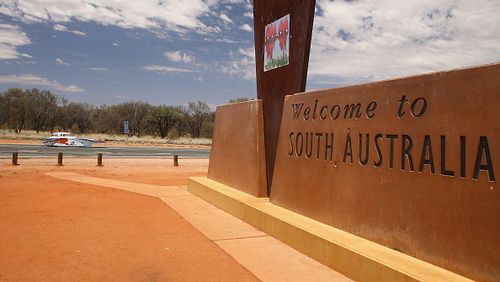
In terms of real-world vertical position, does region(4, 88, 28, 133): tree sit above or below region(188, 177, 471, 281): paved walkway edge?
above

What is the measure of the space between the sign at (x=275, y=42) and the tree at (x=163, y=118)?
63162mm

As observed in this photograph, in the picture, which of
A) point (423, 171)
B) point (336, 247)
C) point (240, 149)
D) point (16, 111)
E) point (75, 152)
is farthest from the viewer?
point (16, 111)

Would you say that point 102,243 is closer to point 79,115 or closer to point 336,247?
point 336,247

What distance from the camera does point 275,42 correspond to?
8922mm

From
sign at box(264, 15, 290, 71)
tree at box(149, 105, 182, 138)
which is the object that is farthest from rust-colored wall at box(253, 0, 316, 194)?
tree at box(149, 105, 182, 138)

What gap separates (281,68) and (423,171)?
4590 mm

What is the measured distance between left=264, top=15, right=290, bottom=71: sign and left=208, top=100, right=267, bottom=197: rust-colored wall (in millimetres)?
911

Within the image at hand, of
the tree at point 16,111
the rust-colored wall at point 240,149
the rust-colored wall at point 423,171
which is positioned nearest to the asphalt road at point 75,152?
the rust-colored wall at point 240,149

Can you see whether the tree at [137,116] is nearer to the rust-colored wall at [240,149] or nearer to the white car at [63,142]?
the white car at [63,142]

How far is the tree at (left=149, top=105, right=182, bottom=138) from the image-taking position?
233ft

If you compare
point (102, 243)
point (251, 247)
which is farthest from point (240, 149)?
point (102, 243)

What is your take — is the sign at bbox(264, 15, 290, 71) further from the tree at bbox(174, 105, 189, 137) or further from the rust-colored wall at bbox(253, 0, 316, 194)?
the tree at bbox(174, 105, 189, 137)

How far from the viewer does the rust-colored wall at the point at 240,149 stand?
29.5 feet

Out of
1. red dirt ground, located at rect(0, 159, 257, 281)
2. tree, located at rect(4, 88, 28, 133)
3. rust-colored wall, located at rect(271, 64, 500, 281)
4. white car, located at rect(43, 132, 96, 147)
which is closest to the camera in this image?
rust-colored wall, located at rect(271, 64, 500, 281)
